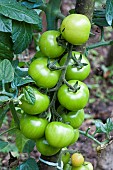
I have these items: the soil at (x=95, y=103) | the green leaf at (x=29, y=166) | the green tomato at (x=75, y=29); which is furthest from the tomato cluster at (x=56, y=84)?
the soil at (x=95, y=103)

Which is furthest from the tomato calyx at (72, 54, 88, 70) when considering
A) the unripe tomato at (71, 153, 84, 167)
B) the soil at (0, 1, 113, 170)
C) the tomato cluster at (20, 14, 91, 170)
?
the soil at (0, 1, 113, 170)

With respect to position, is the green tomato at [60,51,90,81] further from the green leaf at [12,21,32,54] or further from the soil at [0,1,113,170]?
the soil at [0,1,113,170]

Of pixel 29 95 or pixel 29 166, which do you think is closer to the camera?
pixel 29 95

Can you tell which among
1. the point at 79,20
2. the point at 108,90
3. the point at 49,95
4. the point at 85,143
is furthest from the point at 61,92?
the point at 108,90

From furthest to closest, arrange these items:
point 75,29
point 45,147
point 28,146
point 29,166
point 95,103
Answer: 1. point 95,103
2. point 28,146
3. point 29,166
4. point 45,147
5. point 75,29

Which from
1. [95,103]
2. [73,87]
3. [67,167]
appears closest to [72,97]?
[73,87]

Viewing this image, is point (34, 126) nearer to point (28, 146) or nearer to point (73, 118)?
point (73, 118)
